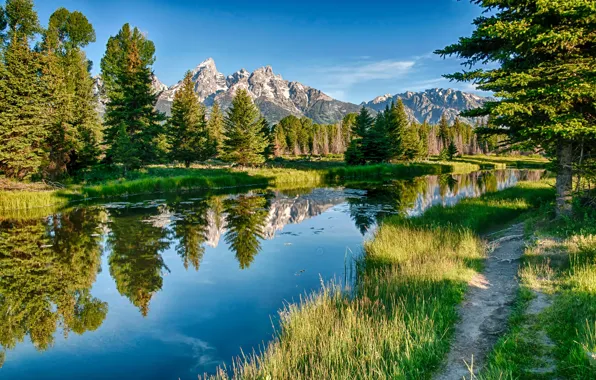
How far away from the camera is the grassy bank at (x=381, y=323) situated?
17.7 ft

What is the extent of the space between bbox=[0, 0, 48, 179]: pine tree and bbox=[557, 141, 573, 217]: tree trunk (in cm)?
3313

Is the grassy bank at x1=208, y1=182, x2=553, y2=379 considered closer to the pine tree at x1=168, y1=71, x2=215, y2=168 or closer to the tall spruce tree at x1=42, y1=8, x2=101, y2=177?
the tall spruce tree at x1=42, y1=8, x2=101, y2=177

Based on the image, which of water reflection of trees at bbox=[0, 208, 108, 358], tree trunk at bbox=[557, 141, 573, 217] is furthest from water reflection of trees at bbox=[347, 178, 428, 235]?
water reflection of trees at bbox=[0, 208, 108, 358]

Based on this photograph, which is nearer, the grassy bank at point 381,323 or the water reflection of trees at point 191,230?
the grassy bank at point 381,323

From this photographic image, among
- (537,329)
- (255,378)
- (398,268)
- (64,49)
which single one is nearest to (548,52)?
(398,268)

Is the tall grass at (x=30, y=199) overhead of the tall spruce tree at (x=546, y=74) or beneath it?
beneath

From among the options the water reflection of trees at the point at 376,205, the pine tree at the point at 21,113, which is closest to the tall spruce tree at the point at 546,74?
the water reflection of trees at the point at 376,205

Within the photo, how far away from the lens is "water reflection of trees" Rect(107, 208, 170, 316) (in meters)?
10.9

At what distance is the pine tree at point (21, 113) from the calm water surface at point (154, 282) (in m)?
9.09

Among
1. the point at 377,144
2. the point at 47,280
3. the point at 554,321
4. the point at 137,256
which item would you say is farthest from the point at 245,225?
the point at 377,144

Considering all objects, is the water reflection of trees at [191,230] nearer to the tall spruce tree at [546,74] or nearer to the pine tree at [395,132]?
the tall spruce tree at [546,74]

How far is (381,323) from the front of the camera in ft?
20.8

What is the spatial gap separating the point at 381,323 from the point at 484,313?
7.72 feet

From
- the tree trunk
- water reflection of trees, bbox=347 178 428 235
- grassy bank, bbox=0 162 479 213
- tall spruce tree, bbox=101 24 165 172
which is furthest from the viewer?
tall spruce tree, bbox=101 24 165 172
